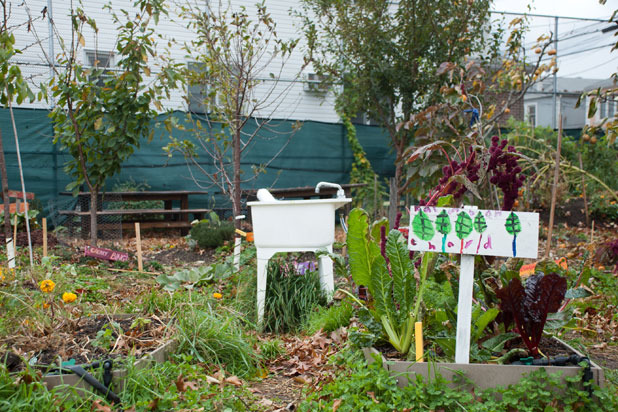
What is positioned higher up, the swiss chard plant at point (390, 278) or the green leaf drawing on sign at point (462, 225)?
the green leaf drawing on sign at point (462, 225)

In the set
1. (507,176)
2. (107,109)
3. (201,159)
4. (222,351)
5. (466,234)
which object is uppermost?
(107,109)

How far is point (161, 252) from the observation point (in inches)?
294

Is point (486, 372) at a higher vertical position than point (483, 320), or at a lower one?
lower

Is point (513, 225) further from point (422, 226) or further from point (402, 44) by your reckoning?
point (402, 44)

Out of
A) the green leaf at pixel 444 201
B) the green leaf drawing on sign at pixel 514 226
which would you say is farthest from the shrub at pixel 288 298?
the green leaf drawing on sign at pixel 514 226

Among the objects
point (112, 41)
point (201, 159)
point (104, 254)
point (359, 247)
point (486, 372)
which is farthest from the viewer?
point (112, 41)

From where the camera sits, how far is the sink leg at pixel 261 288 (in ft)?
12.9

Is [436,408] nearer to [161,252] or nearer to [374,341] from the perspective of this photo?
[374,341]

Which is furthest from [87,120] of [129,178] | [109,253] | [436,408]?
[436,408]

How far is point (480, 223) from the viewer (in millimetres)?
2434

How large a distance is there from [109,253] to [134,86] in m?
2.08

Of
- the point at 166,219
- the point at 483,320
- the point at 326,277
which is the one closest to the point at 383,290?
the point at 483,320

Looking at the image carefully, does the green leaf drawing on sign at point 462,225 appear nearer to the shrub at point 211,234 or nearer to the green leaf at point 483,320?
the green leaf at point 483,320

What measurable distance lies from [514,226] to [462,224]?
23 centimetres
